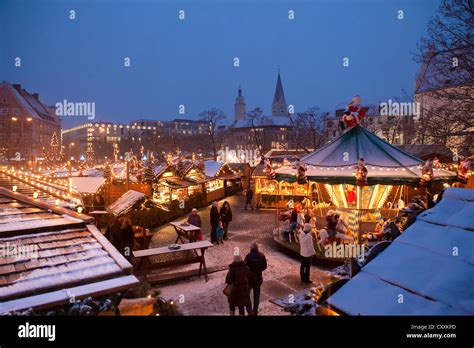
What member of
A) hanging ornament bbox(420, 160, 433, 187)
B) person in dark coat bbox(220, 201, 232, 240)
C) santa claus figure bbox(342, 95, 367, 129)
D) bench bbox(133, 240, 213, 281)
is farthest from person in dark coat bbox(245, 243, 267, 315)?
santa claus figure bbox(342, 95, 367, 129)

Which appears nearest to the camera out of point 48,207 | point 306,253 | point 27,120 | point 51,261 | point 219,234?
point 51,261

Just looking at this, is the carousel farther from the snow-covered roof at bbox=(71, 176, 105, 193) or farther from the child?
the snow-covered roof at bbox=(71, 176, 105, 193)

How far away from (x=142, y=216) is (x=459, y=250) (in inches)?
596

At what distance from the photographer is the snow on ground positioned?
8.16 meters

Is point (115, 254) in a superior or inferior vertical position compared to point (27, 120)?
inferior

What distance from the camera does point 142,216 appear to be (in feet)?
54.2

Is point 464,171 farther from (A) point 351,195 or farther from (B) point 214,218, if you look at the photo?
(B) point 214,218

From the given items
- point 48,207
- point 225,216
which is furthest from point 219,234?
point 48,207

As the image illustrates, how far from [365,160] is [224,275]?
6.72 meters

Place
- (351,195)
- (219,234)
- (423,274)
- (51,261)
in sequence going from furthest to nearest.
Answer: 1. (219,234)
2. (351,195)
3. (51,261)
4. (423,274)

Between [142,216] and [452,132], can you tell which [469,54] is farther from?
[142,216]

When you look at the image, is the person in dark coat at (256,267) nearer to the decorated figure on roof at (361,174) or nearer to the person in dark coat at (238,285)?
the person in dark coat at (238,285)

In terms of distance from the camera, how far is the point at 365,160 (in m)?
12.6
